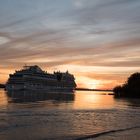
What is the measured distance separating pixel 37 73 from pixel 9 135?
497ft

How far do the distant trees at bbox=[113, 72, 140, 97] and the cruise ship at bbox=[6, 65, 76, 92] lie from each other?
27379 millimetres

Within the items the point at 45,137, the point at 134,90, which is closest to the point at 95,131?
the point at 45,137

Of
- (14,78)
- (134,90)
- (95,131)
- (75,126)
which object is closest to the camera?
(95,131)

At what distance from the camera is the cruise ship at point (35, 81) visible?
550ft

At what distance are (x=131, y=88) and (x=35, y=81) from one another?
39247 millimetres

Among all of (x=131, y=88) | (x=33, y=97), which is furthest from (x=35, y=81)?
(x=33, y=97)

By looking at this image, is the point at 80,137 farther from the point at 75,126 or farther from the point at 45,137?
the point at 75,126

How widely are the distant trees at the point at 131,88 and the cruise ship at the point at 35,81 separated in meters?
27.4

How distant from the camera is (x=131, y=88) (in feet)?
538

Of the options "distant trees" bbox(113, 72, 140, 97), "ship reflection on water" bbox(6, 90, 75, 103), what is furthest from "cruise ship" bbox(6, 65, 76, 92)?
"ship reflection on water" bbox(6, 90, 75, 103)

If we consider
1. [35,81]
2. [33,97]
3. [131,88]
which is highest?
[35,81]

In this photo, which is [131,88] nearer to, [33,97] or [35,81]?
[35,81]

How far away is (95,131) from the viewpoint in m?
26.7

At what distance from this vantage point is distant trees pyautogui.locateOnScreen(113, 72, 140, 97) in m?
160
